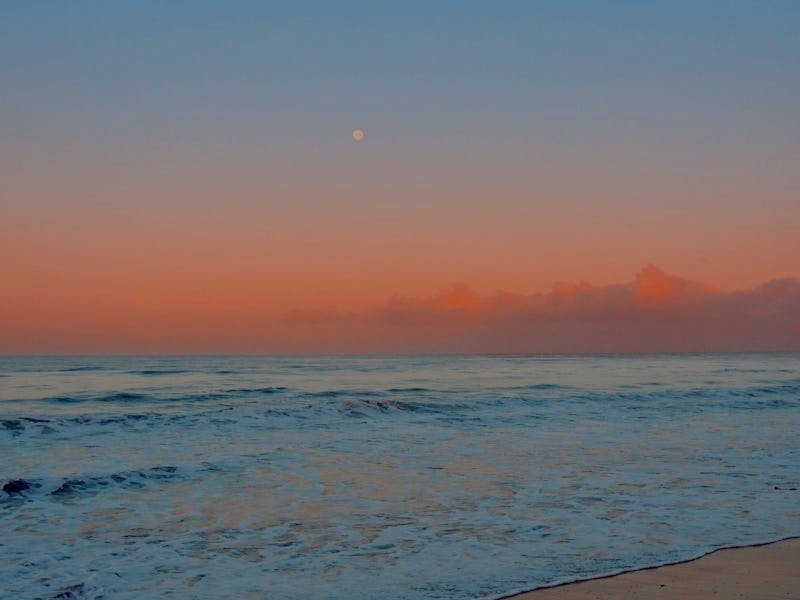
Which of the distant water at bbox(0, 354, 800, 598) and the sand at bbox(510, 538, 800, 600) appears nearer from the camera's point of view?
the sand at bbox(510, 538, 800, 600)

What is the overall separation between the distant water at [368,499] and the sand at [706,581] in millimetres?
309

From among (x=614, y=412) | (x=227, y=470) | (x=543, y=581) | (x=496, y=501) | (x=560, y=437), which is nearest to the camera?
(x=543, y=581)

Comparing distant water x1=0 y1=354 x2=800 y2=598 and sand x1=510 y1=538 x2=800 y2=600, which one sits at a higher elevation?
sand x1=510 y1=538 x2=800 y2=600

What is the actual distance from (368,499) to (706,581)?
5137mm

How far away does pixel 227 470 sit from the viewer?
43.2 ft

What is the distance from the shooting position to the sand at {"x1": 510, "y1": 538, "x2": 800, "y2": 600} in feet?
21.4

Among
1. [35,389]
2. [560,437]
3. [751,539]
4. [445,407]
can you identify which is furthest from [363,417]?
[35,389]

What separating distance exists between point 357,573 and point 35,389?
111ft

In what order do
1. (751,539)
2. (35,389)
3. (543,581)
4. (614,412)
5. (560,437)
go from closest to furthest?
1. (543,581)
2. (751,539)
3. (560,437)
4. (614,412)
5. (35,389)

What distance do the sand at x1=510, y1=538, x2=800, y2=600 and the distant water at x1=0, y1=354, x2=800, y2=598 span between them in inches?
12.2

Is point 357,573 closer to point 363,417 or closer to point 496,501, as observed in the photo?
point 496,501

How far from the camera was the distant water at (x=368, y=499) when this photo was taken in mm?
7332

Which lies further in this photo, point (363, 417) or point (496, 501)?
point (363, 417)

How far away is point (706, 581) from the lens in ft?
22.8
